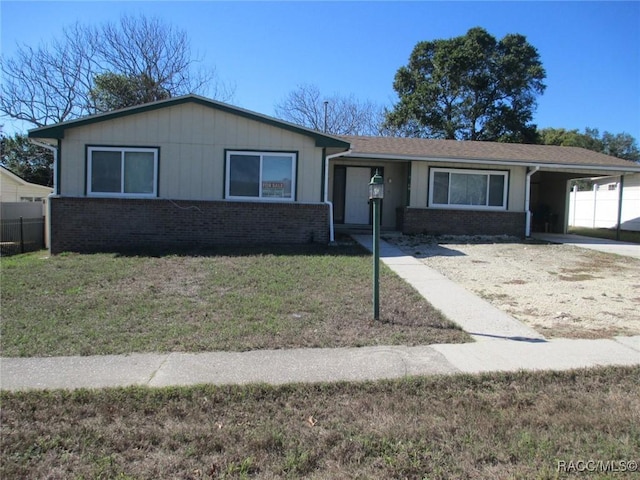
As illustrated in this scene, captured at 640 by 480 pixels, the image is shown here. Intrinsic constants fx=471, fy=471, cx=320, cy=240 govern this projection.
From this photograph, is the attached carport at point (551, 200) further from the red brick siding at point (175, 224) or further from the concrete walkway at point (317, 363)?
the concrete walkway at point (317, 363)

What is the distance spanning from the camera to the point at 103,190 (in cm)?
1248

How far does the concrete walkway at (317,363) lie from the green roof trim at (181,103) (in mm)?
7958

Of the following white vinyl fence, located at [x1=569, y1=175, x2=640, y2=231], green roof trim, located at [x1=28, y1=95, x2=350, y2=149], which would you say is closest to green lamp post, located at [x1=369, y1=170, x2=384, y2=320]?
green roof trim, located at [x1=28, y1=95, x2=350, y2=149]

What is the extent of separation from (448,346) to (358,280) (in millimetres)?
3249

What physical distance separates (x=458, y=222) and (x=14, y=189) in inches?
906

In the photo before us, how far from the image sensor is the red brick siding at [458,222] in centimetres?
1584

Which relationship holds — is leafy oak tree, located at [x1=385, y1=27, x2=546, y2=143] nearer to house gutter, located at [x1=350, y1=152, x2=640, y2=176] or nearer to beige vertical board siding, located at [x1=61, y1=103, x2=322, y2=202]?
house gutter, located at [x1=350, y1=152, x2=640, y2=176]

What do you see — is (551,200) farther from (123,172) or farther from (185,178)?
(123,172)

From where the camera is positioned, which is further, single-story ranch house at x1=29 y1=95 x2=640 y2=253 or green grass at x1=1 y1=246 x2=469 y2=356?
single-story ranch house at x1=29 y1=95 x2=640 y2=253

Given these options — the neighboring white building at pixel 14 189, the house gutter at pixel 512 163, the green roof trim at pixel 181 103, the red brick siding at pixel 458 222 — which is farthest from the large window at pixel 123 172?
the neighboring white building at pixel 14 189

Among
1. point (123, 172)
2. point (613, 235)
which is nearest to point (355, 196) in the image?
point (123, 172)

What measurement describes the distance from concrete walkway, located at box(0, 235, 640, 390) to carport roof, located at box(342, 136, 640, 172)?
10515 millimetres

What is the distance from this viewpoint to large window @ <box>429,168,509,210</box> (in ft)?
52.9

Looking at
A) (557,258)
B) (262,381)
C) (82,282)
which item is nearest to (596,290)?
(557,258)
